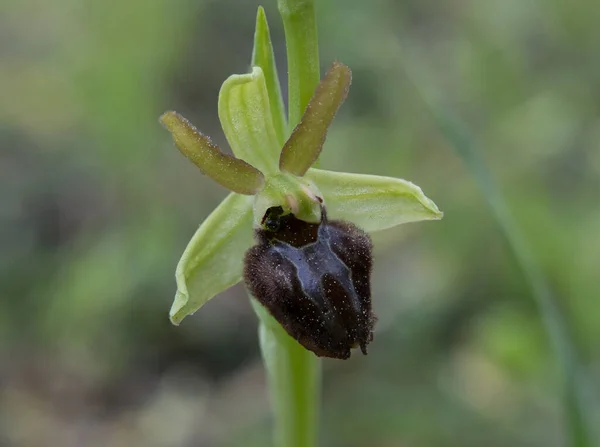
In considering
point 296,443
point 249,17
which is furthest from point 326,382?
point 249,17

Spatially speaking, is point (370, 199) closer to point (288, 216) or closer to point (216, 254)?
point (288, 216)

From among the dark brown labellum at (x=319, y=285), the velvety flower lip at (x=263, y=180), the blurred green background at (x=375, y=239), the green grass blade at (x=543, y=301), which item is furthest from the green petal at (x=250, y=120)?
the blurred green background at (x=375, y=239)

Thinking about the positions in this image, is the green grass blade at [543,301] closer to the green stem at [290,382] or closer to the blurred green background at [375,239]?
the green stem at [290,382]

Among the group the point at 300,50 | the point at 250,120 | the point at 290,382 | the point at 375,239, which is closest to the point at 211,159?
the point at 250,120

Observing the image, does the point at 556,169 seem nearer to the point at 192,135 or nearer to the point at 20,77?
the point at 192,135

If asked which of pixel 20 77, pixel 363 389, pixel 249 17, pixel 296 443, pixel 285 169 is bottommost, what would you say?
pixel 296 443

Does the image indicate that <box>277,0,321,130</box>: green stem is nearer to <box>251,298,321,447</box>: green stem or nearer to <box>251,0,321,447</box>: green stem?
<box>251,0,321,447</box>: green stem
